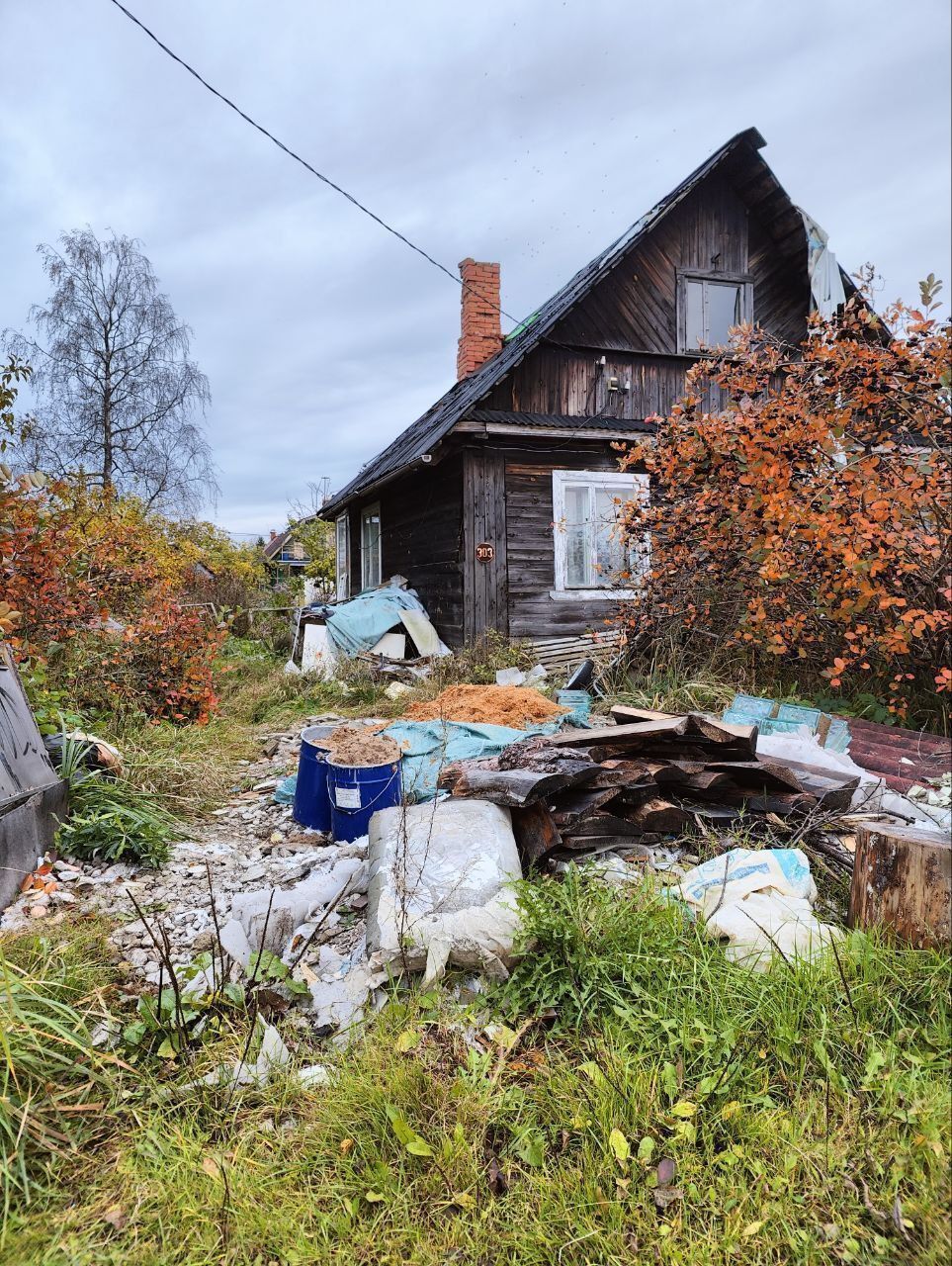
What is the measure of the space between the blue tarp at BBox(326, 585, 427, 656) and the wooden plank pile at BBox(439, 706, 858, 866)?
6.00 metres

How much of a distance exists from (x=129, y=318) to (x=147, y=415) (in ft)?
8.13

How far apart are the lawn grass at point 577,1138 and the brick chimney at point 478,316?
9.75 meters

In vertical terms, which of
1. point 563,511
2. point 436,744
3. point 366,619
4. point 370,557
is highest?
point 563,511

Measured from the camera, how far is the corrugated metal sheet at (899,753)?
12.8 feet

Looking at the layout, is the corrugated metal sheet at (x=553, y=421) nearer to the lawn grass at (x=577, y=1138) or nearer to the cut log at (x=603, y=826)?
the cut log at (x=603, y=826)

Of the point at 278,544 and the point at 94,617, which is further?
the point at 278,544

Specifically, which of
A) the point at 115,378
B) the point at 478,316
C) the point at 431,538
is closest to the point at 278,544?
the point at 115,378

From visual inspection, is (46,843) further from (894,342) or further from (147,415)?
(147,415)

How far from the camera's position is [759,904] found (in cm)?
244

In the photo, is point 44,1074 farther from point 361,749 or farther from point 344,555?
point 344,555

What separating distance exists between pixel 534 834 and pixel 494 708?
8.61ft

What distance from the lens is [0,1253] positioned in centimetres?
149

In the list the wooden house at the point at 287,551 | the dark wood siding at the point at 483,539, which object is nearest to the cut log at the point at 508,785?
the dark wood siding at the point at 483,539

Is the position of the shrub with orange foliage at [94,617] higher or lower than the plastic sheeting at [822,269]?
lower
